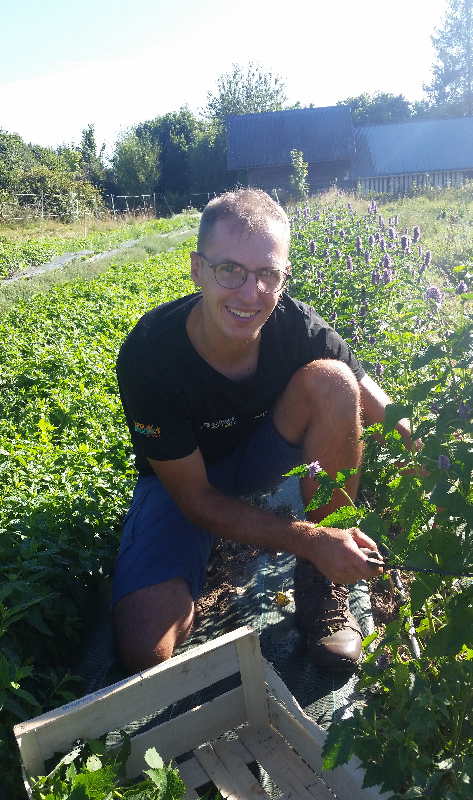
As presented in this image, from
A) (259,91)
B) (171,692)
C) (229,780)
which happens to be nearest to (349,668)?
(229,780)

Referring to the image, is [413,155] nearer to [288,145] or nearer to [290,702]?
[288,145]

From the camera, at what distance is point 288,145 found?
112 feet

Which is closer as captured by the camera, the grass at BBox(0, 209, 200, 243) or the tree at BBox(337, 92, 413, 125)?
the grass at BBox(0, 209, 200, 243)

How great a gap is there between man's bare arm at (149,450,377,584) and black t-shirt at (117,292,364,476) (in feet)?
0.31

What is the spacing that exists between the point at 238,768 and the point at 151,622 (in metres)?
0.61

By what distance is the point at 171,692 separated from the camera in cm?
188

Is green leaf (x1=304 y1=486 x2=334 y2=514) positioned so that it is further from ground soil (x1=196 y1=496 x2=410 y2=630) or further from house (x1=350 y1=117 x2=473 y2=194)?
house (x1=350 y1=117 x2=473 y2=194)

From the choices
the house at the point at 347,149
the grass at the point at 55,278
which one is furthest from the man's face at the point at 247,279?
the house at the point at 347,149

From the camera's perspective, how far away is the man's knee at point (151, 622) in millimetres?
2387

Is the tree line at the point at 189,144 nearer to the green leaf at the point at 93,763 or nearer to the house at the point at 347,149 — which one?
the house at the point at 347,149

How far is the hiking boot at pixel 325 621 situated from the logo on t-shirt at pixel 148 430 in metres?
0.75

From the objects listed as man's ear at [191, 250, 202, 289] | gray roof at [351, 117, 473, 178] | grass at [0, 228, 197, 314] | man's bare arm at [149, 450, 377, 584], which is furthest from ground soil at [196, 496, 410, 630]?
gray roof at [351, 117, 473, 178]

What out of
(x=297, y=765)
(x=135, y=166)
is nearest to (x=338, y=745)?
(x=297, y=765)

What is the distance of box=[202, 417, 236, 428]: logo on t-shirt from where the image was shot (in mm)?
2707
